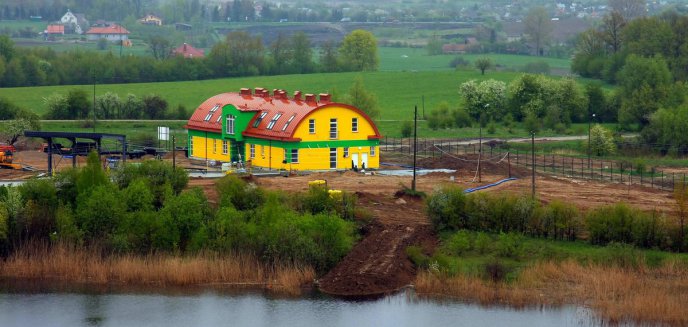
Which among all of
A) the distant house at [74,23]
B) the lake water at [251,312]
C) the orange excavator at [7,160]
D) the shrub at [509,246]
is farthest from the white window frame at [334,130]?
the distant house at [74,23]

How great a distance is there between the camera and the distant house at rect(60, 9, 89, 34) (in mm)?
180625

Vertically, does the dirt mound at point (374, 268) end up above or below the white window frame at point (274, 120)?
below

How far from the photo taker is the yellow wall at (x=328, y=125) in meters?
63.8

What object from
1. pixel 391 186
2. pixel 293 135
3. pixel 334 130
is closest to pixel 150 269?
pixel 391 186

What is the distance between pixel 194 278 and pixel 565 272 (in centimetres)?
1093

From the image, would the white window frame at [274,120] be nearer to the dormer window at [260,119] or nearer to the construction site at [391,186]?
the dormer window at [260,119]

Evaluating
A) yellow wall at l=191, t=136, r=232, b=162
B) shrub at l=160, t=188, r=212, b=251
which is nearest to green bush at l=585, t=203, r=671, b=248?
shrub at l=160, t=188, r=212, b=251

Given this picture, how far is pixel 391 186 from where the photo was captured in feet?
192

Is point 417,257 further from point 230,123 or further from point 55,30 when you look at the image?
point 55,30

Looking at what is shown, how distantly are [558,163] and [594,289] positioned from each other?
87.3ft

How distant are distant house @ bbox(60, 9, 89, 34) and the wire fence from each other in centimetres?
10729

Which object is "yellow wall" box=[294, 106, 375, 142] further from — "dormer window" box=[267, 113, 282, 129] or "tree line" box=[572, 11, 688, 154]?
"tree line" box=[572, 11, 688, 154]

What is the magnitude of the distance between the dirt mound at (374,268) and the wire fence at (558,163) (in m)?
15.1

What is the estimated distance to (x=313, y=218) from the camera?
46625 mm
